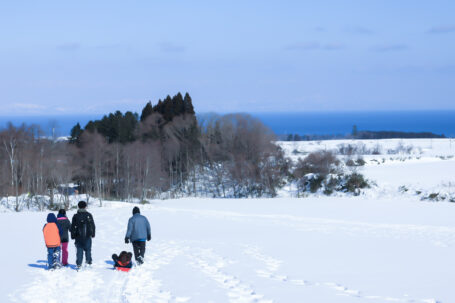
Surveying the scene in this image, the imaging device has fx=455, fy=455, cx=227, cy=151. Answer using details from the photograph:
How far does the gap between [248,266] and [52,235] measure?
4.92 metres

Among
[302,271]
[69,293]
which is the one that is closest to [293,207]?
[302,271]

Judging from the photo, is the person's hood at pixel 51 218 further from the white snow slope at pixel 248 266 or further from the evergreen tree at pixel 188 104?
the evergreen tree at pixel 188 104

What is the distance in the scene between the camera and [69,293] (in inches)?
351

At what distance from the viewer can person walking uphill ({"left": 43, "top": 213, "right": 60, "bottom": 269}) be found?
36.2 feet

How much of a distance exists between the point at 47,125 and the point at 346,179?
3382 cm

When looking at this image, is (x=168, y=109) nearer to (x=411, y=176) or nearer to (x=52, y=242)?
(x=411, y=176)

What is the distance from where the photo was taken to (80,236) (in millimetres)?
11344

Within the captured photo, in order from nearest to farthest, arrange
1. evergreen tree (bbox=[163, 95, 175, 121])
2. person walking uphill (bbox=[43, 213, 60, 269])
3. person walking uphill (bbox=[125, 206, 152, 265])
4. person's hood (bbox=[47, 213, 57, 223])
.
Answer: person walking uphill (bbox=[43, 213, 60, 269]) → person's hood (bbox=[47, 213, 57, 223]) → person walking uphill (bbox=[125, 206, 152, 265]) → evergreen tree (bbox=[163, 95, 175, 121])

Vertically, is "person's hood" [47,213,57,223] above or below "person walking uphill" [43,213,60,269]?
above

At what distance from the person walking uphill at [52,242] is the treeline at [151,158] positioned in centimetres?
3390

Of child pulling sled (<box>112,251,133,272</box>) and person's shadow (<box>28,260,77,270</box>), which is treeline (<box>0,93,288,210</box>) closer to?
person's shadow (<box>28,260,77,270</box>)

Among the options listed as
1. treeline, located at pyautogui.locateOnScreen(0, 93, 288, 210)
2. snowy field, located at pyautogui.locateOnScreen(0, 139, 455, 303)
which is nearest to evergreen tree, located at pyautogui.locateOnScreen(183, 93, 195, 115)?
treeline, located at pyautogui.locateOnScreen(0, 93, 288, 210)

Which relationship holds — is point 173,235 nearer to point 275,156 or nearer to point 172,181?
point 275,156

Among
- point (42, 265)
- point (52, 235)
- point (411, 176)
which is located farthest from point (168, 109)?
point (52, 235)
